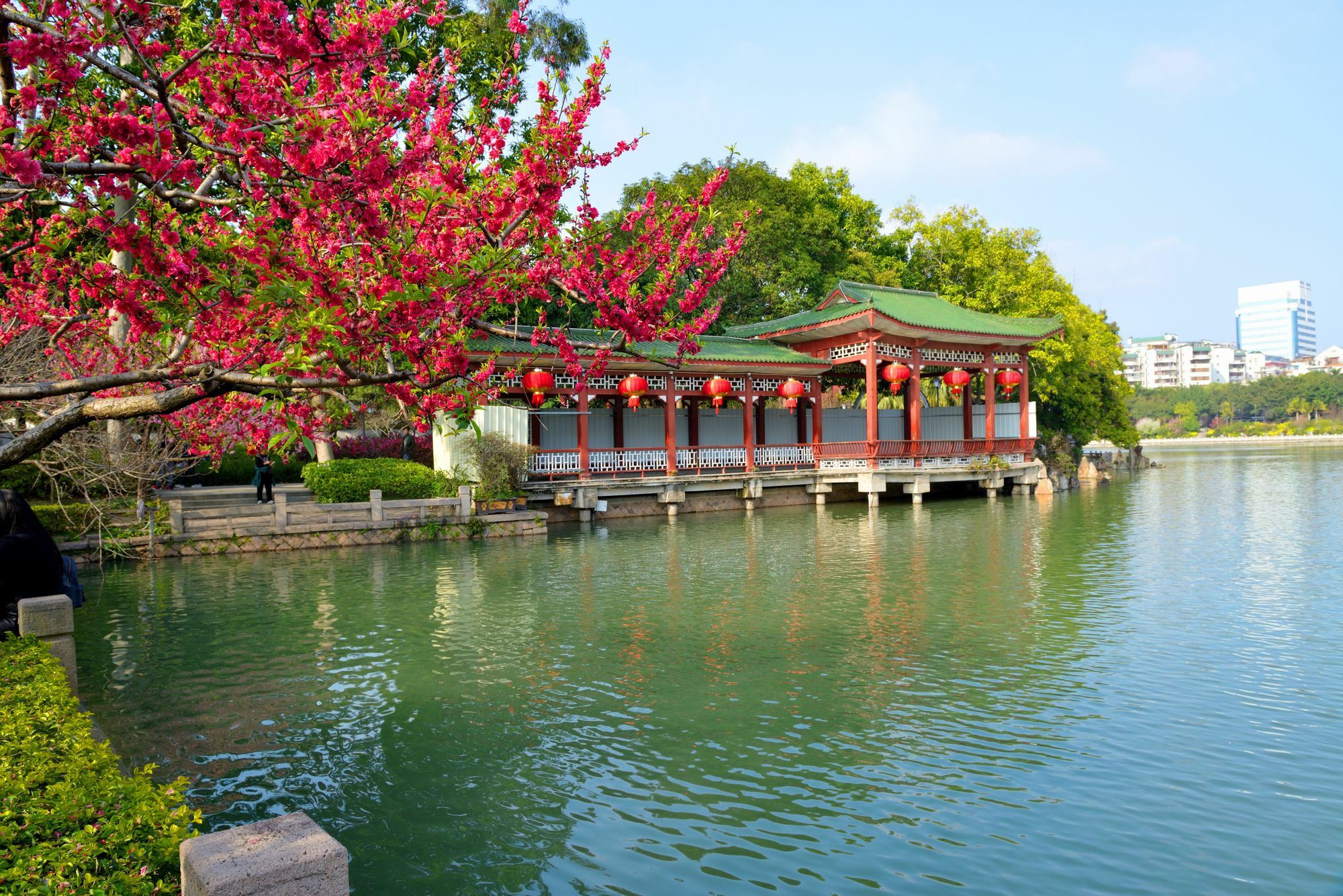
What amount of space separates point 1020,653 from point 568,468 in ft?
46.7

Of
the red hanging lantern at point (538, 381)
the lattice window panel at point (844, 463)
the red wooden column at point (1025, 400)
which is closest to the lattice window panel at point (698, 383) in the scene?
the lattice window panel at point (844, 463)

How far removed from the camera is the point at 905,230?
3588 cm

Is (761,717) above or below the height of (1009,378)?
below

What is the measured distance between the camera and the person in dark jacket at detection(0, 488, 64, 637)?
24.8ft

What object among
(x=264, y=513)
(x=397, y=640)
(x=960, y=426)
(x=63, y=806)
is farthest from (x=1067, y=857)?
(x=960, y=426)

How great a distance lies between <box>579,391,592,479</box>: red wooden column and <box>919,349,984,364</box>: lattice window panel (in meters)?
10.6

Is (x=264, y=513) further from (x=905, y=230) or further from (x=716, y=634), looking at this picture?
(x=905, y=230)

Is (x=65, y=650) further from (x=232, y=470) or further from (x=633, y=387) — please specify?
(x=232, y=470)

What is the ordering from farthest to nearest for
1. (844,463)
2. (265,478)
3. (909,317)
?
1. (909,317)
2. (844,463)
3. (265,478)

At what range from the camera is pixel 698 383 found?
23703 mm

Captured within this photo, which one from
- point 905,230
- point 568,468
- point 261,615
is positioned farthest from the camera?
point 905,230

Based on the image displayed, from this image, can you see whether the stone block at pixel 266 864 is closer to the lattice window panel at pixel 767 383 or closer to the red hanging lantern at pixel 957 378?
the lattice window panel at pixel 767 383

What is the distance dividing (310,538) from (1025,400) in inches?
870

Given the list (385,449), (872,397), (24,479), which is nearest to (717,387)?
(872,397)
